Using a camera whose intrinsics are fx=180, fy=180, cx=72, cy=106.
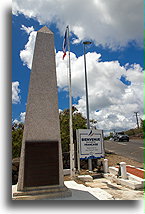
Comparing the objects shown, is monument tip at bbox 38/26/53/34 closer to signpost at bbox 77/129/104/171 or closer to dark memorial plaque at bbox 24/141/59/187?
dark memorial plaque at bbox 24/141/59/187

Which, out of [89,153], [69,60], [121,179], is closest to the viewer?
[121,179]

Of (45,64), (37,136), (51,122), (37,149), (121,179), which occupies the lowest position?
(121,179)

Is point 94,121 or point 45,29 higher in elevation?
point 45,29

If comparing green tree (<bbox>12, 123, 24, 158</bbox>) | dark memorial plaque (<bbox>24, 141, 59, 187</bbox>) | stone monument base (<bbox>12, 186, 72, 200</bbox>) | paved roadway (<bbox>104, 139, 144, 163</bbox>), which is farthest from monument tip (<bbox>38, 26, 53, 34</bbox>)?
paved roadway (<bbox>104, 139, 144, 163</bbox>)

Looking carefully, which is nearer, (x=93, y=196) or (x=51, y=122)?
(x=93, y=196)

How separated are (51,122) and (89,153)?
558 cm

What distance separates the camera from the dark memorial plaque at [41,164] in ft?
20.3

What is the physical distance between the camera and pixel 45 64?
7250mm

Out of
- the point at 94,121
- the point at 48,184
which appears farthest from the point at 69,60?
the point at 94,121

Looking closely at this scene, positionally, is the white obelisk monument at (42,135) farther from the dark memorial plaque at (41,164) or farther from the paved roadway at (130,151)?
the paved roadway at (130,151)

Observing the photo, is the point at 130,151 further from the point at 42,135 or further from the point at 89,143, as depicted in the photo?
the point at 42,135

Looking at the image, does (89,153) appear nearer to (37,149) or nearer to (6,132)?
(37,149)

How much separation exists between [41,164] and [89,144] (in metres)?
5.84

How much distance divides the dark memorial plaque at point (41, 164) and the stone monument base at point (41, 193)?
156 mm
